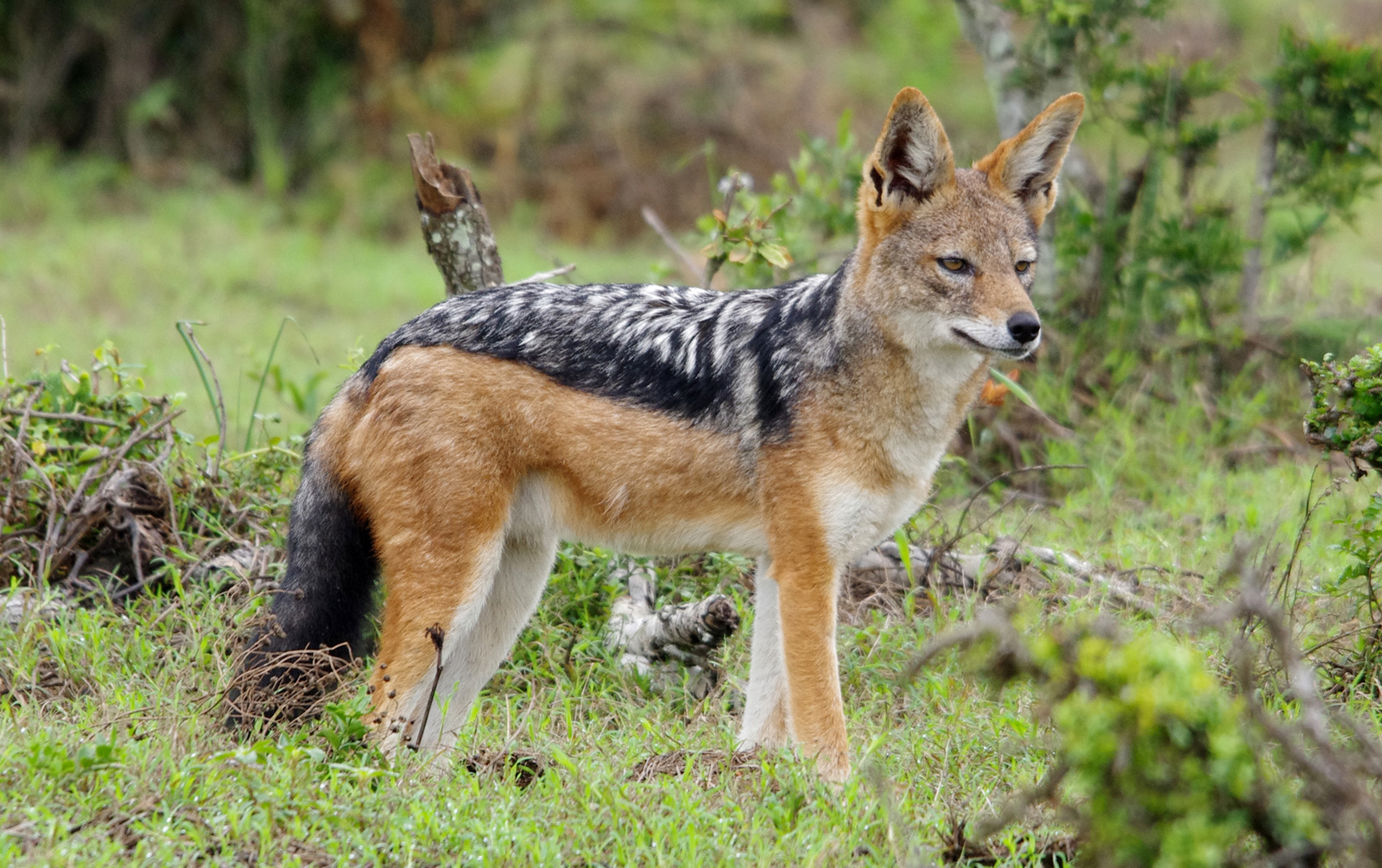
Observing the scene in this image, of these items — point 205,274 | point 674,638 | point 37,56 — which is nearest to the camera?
point 674,638

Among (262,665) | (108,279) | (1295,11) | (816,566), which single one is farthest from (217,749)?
(1295,11)

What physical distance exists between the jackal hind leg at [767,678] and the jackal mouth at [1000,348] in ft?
3.43

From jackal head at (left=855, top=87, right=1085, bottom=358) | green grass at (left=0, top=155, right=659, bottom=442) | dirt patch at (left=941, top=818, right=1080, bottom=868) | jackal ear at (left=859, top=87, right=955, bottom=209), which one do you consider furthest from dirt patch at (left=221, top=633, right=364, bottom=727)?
green grass at (left=0, top=155, right=659, bottom=442)

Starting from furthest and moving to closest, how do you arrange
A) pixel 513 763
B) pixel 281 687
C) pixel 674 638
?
pixel 674 638
pixel 281 687
pixel 513 763

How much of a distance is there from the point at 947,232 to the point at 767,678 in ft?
5.58

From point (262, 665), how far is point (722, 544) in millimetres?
1636

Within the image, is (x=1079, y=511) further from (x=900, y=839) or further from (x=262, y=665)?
(x=262, y=665)

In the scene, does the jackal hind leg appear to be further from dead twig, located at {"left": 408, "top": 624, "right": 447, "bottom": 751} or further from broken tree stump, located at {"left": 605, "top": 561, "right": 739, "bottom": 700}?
dead twig, located at {"left": 408, "top": 624, "right": 447, "bottom": 751}

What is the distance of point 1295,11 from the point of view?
16.4 meters

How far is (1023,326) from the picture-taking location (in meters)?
4.09

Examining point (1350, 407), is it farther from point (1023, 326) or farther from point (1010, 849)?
point (1010, 849)

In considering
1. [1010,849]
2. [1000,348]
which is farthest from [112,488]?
[1010,849]

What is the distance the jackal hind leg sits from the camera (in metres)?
4.53

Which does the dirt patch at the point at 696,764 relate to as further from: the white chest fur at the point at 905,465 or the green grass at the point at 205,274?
the green grass at the point at 205,274
